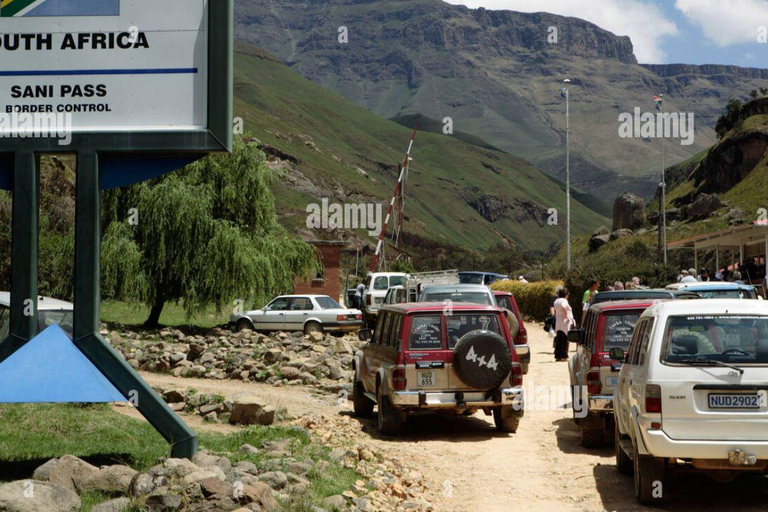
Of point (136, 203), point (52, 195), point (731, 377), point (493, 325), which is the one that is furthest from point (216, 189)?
point (731, 377)

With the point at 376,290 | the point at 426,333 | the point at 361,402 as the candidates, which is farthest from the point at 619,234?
the point at 426,333

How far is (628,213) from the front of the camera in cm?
9750

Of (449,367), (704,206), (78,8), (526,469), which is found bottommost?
(526,469)

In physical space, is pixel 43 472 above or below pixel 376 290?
below

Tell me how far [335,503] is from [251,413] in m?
5.02

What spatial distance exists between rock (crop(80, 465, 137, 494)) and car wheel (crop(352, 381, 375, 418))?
6798 mm

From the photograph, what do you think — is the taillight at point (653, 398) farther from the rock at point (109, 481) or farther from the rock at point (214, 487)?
the rock at point (109, 481)

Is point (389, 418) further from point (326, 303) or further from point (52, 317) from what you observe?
point (326, 303)

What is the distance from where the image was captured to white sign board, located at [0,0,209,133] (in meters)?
9.33

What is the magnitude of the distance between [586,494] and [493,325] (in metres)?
4.09

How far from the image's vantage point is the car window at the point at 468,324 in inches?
508

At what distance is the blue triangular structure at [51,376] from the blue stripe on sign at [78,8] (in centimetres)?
329

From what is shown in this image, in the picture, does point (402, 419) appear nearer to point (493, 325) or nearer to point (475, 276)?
point (493, 325)

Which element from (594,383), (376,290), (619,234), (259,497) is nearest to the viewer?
(259,497)
